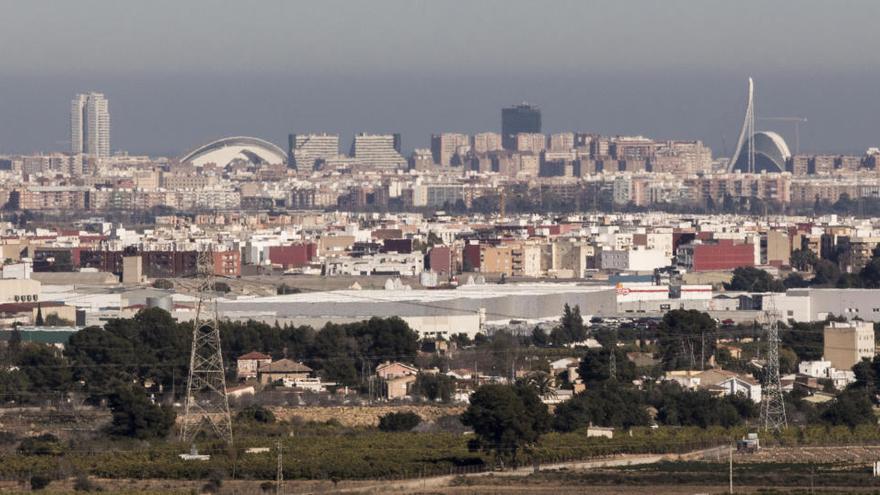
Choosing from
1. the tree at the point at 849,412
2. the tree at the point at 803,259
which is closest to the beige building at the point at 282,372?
the tree at the point at 849,412

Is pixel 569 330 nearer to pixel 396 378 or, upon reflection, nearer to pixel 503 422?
pixel 396 378

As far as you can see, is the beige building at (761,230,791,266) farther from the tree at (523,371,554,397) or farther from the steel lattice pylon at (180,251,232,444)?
the steel lattice pylon at (180,251,232,444)

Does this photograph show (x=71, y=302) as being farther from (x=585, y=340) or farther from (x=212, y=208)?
(x=212, y=208)

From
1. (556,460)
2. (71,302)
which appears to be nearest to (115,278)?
(71,302)

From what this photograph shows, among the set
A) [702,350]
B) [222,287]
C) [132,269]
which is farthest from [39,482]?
Answer: [132,269]

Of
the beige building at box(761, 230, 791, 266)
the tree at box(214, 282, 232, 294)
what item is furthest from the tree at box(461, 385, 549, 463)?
the beige building at box(761, 230, 791, 266)

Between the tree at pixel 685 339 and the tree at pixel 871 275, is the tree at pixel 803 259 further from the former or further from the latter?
the tree at pixel 685 339
